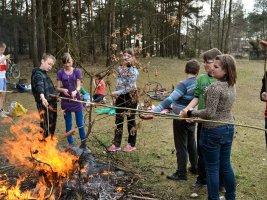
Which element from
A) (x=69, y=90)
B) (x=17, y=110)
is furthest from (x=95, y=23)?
(x=69, y=90)

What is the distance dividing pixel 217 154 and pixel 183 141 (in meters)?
1.13

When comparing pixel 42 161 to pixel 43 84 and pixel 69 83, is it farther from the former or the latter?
pixel 69 83

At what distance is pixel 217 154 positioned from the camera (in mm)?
3732

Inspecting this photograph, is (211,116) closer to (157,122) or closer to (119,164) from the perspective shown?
(119,164)

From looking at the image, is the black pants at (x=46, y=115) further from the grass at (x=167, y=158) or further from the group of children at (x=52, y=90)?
the grass at (x=167, y=158)

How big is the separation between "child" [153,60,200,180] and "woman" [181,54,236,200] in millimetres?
706

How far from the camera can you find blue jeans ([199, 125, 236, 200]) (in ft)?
12.0

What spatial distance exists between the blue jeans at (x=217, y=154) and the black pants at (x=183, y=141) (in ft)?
3.10

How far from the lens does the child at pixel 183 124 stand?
4566mm

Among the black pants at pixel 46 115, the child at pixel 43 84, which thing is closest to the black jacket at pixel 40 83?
the child at pixel 43 84

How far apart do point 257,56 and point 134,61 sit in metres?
41.3

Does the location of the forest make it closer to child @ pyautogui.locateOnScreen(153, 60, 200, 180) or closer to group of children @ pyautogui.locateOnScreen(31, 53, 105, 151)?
group of children @ pyautogui.locateOnScreen(31, 53, 105, 151)

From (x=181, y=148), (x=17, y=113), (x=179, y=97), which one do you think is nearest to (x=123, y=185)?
(x=181, y=148)

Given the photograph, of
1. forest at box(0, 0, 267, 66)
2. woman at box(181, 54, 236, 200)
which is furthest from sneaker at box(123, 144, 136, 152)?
forest at box(0, 0, 267, 66)
